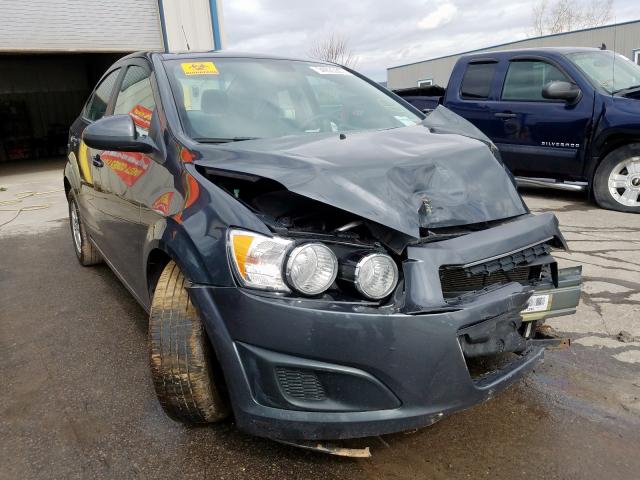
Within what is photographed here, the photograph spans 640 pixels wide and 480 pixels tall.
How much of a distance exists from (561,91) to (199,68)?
458 centimetres

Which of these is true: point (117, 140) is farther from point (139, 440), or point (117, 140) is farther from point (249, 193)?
point (139, 440)

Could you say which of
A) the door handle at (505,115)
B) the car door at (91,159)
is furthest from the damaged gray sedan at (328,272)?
the door handle at (505,115)

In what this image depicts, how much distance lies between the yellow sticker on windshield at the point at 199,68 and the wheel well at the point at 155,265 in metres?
1.04

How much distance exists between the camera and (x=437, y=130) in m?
2.74

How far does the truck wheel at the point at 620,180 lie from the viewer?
5.76 meters

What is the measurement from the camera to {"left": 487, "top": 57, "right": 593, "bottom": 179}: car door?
238 inches

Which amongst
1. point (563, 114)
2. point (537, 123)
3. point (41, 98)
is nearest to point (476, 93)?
point (537, 123)

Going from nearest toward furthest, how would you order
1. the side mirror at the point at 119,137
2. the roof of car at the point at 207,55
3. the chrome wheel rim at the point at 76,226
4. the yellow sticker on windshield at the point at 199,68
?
the side mirror at the point at 119,137, the yellow sticker on windshield at the point at 199,68, the roof of car at the point at 207,55, the chrome wheel rim at the point at 76,226

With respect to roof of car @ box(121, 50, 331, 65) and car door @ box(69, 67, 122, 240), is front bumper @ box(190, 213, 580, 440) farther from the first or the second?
car door @ box(69, 67, 122, 240)

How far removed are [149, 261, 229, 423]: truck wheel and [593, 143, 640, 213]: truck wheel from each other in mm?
5537

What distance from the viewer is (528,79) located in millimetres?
6508

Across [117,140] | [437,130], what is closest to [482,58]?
[437,130]

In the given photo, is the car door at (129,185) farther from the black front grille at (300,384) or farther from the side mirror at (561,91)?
the side mirror at (561,91)

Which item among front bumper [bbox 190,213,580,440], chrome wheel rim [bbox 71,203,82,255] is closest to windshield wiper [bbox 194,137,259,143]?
front bumper [bbox 190,213,580,440]
